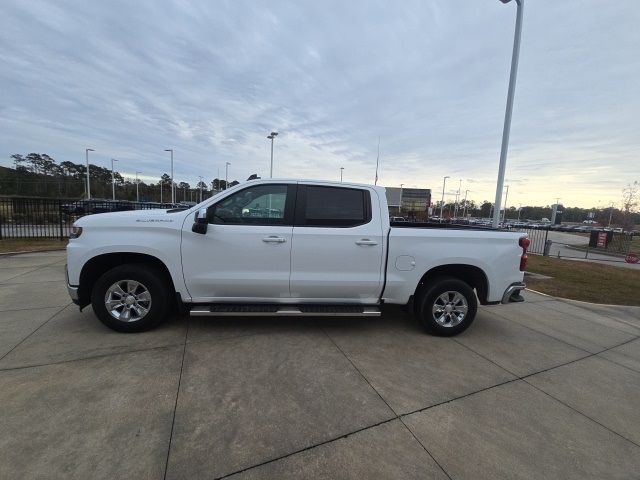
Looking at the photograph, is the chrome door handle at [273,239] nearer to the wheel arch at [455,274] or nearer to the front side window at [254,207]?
the front side window at [254,207]

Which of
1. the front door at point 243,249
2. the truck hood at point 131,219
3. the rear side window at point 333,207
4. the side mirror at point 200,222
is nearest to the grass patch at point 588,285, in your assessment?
the rear side window at point 333,207

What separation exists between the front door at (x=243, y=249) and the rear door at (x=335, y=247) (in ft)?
0.51

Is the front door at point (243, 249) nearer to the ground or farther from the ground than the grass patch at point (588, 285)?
farther from the ground

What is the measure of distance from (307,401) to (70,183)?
81034mm

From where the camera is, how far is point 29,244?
36.8 feet

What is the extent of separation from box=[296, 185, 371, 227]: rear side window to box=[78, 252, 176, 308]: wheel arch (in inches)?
69.3

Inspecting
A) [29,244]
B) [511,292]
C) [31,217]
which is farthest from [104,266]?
[31,217]

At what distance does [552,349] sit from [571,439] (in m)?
1.98

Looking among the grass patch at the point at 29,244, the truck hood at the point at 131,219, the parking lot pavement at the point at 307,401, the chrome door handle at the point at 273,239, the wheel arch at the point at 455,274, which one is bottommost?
the grass patch at the point at 29,244

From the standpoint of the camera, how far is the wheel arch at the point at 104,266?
3.91m

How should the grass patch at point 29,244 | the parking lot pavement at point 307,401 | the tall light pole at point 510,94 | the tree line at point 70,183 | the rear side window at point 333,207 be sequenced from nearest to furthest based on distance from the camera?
the parking lot pavement at point 307,401
the rear side window at point 333,207
the tall light pole at point 510,94
the grass patch at point 29,244
the tree line at point 70,183

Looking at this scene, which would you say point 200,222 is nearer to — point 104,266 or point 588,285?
point 104,266

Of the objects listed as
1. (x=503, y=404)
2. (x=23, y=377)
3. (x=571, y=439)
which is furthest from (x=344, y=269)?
(x=23, y=377)

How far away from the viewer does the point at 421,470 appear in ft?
7.12
